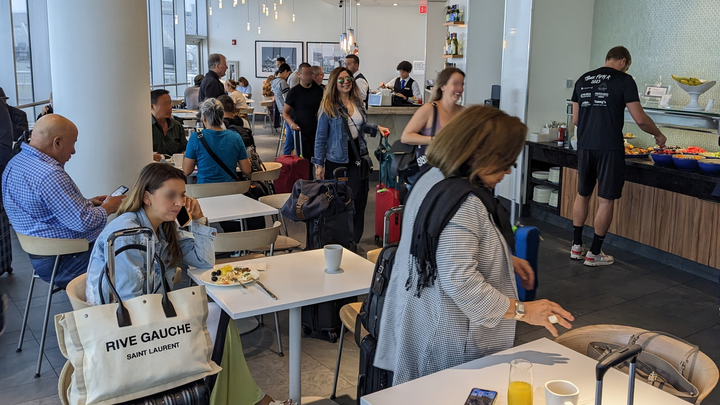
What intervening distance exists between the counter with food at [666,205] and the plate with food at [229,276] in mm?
3555

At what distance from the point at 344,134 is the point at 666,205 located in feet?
9.24

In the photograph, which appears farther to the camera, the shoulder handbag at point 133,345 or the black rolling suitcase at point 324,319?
the black rolling suitcase at point 324,319

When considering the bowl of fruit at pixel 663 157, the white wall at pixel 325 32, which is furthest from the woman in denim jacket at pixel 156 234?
the white wall at pixel 325 32

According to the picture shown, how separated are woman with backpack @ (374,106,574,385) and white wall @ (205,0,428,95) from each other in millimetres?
17249

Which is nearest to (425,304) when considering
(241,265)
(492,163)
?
(492,163)

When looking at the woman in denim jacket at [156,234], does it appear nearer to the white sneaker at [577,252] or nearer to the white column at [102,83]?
the white column at [102,83]

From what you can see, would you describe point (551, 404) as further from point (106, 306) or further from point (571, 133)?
point (571, 133)

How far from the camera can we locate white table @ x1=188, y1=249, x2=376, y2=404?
8.43 feet

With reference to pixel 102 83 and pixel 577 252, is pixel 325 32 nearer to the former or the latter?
pixel 577 252

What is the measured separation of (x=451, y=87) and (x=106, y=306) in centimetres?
314

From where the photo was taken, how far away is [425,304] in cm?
198

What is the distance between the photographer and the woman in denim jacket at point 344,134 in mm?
5453

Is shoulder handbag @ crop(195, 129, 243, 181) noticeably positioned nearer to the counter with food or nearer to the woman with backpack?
the woman with backpack

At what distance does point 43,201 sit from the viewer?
3.37m
